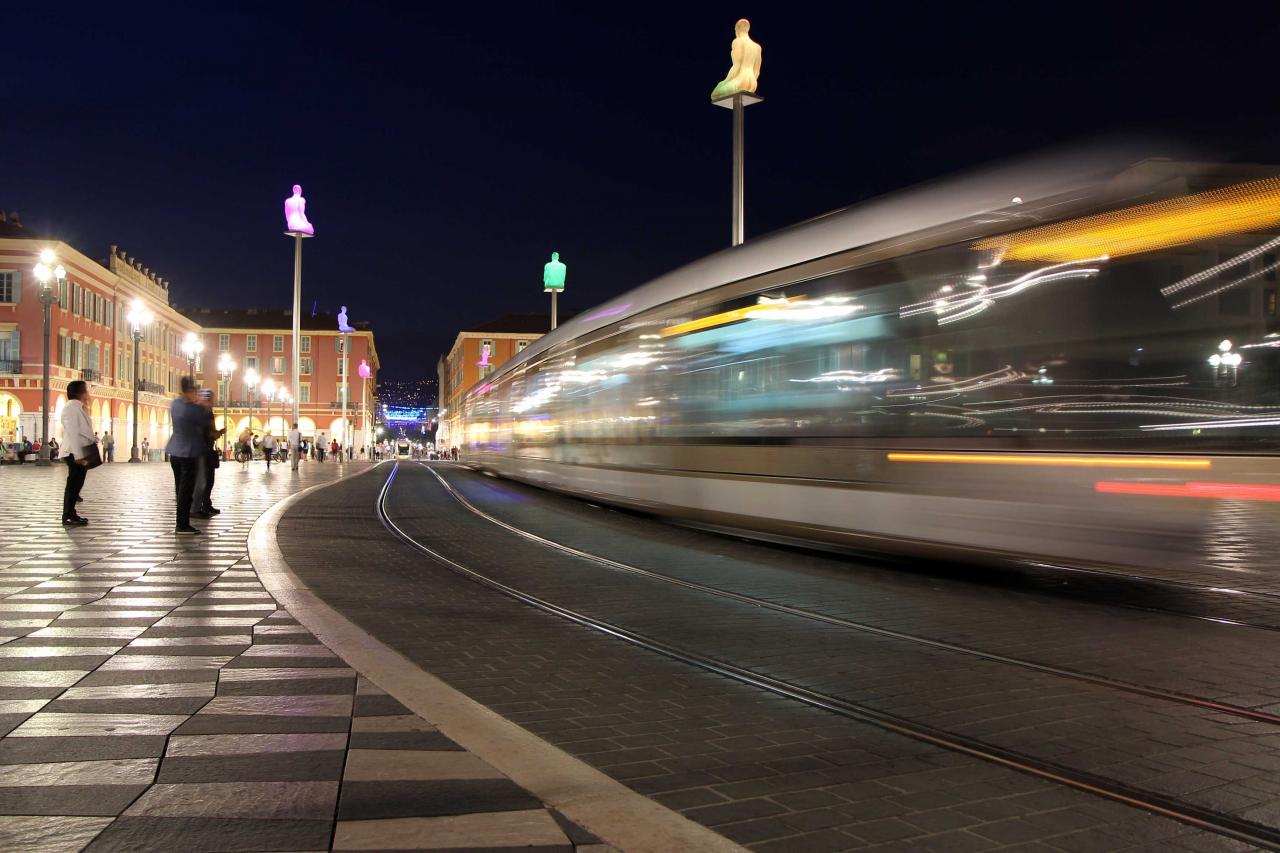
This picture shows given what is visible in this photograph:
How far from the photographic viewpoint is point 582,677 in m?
5.72

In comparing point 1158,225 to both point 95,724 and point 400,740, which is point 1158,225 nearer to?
point 400,740

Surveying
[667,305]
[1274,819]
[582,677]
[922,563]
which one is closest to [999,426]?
[922,563]

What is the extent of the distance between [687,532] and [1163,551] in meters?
8.05

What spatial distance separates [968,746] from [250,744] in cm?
297

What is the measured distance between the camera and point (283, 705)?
4930 mm

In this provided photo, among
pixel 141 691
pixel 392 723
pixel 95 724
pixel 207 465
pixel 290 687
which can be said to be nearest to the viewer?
pixel 95 724

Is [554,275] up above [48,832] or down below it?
above

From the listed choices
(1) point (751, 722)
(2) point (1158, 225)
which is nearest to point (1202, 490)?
(2) point (1158, 225)

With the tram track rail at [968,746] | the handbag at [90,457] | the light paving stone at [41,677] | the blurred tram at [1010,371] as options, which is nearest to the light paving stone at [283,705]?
the light paving stone at [41,677]

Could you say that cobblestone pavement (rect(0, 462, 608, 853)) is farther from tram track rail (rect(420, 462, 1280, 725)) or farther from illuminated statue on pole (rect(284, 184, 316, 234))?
illuminated statue on pole (rect(284, 184, 316, 234))

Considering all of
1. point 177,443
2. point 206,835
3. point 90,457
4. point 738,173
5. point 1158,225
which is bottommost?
point 206,835

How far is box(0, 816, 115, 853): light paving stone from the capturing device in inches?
124

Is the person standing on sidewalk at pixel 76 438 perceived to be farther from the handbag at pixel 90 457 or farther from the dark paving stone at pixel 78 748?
the dark paving stone at pixel 78 748

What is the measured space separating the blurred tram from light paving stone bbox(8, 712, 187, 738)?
6087 mm
